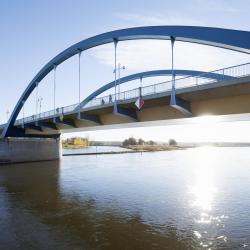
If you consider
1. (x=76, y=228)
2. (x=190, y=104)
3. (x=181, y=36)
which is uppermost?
(x=181, y=36)

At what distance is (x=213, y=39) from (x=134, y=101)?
8098 millimetres

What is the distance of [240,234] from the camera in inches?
567

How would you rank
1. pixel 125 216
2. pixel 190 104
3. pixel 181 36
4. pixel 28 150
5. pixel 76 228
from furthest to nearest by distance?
pixel 28 150
pixel 190 104
pixel 181 36
pixel 125 216
pixel 76 228

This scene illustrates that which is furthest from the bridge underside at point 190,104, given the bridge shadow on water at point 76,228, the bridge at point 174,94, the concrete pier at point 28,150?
the concrete pier at point 28,150

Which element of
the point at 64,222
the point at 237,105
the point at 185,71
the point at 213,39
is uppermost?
the point at 185,71

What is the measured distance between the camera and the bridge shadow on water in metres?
13.3

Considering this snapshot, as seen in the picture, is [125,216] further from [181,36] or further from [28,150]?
[28,150]

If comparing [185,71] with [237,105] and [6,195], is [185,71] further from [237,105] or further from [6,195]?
[6,195]

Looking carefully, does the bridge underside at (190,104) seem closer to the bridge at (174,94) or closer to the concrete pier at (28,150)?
the bridge at (174,94)

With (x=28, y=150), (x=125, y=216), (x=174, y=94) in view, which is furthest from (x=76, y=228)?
(x=28, y=150)

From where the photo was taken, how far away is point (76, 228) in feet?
50.7

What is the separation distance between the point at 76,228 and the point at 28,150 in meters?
44.4

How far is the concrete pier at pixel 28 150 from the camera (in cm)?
5528

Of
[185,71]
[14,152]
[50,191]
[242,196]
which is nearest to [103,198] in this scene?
[50,191]
